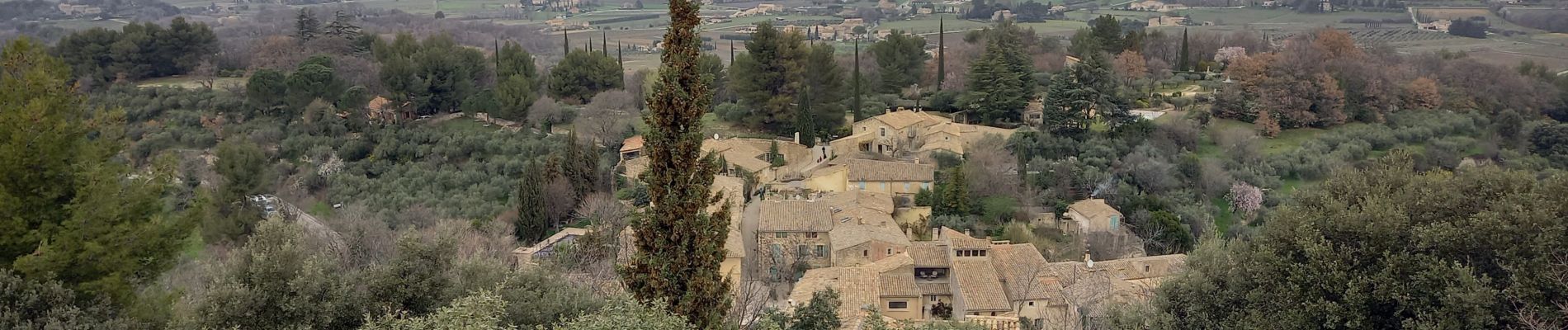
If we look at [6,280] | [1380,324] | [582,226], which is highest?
[6,280]

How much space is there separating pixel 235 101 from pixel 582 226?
1619 centimetres

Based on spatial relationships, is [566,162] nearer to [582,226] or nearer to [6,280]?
[582,226]

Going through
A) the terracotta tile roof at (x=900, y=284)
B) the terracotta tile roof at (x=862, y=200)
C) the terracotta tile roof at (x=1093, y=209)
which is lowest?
the terracotta tile roof at (x=900, y=284)

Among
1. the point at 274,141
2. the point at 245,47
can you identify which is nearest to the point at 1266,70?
the point at 274,141

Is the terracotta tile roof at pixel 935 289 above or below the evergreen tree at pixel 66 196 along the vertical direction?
below

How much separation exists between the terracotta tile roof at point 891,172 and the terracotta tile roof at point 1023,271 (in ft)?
14.4

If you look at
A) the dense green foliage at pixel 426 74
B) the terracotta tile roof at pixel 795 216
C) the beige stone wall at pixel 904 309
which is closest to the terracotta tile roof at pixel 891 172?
the terracotta tile roof at pixel 795 216

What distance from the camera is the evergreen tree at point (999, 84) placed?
32.2 metres

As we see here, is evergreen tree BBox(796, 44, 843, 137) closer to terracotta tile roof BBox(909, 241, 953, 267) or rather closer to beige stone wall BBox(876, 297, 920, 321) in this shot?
terracotta tile roof BBox(909, 241, 953, 267)

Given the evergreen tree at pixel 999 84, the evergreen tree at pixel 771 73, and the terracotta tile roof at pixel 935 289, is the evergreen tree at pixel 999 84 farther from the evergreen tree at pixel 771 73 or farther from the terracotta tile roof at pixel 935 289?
the terracotta tile roof at pixel 935 289

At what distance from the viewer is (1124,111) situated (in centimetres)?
3027

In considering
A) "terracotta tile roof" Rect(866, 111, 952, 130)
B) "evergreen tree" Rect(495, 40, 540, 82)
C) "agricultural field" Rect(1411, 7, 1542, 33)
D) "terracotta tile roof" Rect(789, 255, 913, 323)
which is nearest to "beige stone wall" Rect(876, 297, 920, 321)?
"terracotta tile roof" Rect(789, 255, 913, 323)

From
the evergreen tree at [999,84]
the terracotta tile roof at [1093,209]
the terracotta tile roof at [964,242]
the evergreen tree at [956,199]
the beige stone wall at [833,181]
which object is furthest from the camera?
the evergreen tree at [999,84]

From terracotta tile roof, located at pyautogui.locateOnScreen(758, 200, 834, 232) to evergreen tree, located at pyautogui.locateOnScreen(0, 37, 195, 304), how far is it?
12914 mm
